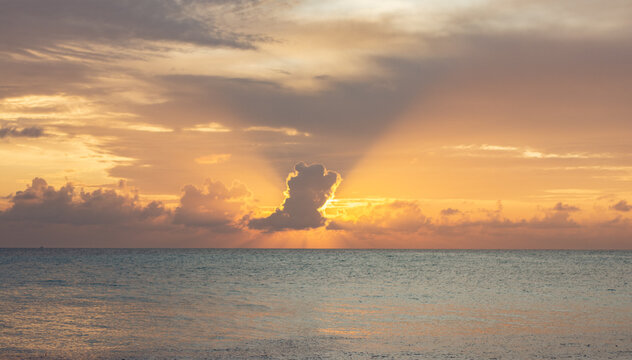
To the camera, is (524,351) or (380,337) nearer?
(524,351)

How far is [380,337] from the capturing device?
33.5 meters

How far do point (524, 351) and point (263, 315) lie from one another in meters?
20.9

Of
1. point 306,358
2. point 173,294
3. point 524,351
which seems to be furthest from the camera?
point 173,294

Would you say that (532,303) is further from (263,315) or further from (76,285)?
(76,285)

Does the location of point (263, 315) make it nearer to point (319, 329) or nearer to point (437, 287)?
point (319, 329)

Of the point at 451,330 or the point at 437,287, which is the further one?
the point at 437,287

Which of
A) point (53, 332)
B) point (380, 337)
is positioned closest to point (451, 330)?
point (380, 337)

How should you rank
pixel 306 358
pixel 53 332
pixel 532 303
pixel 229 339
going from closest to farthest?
pixel 306 358 < pixel 229 339 < pixel 53 332 < pixel 532 303

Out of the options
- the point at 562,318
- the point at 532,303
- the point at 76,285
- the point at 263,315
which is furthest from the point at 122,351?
the point at 76,285

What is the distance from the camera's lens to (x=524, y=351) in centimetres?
2967

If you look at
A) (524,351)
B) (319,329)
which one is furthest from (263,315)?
(524,351)

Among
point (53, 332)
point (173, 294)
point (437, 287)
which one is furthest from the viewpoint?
point (437, 287)

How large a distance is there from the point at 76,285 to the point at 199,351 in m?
52.8

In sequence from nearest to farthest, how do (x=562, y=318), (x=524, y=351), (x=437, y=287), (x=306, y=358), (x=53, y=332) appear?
1. (x=306, y=358)
2. (x=524, y=351)
3. (x=53, y=332)
4. (x=562, y=318)
5. (x=437, y=287)
